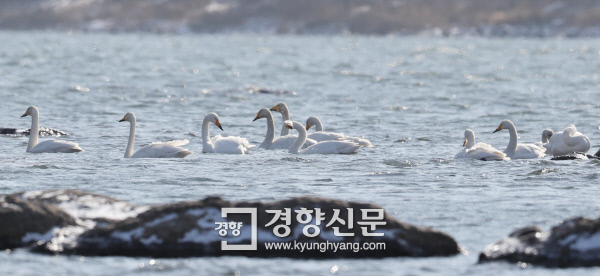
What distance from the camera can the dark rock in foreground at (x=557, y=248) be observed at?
906 centimetres

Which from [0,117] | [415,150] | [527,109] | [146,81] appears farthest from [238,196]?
[146,81]

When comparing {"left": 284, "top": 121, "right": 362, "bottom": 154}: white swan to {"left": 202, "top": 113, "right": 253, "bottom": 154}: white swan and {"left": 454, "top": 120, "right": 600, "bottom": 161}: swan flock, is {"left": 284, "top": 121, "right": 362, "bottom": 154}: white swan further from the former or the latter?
{"left": 454, "top": 120, "right": 600, "bottom": 161}: swan flock

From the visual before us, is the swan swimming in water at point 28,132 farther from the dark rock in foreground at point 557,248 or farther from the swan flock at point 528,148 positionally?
the dark rock in foreground at point 557,248

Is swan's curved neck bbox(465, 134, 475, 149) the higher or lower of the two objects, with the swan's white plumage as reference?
higher

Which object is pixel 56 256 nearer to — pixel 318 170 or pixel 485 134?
pixel 318 170

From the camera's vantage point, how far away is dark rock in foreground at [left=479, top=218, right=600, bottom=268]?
9062 mm

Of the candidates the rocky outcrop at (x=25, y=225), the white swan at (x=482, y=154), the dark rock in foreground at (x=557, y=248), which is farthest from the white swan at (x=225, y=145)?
the dark rock in foreground at (x=557, y=248)

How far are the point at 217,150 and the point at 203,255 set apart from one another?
30.2ft

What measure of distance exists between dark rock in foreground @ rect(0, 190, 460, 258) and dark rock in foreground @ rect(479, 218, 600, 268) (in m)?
0.56

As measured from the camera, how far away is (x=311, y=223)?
31.4ft

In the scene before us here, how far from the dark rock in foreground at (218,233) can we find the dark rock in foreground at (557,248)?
56 centimetres

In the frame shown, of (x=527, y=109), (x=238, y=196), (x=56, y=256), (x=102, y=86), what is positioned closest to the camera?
(x=56, y=256)

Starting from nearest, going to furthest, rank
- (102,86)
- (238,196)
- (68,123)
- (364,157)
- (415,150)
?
(238,196) < (364,157) < (415,150) < (68,123) < (102,86)

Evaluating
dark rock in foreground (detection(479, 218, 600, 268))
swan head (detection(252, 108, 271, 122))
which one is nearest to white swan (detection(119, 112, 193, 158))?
swan head (detection(252, 108, 271, 122))
